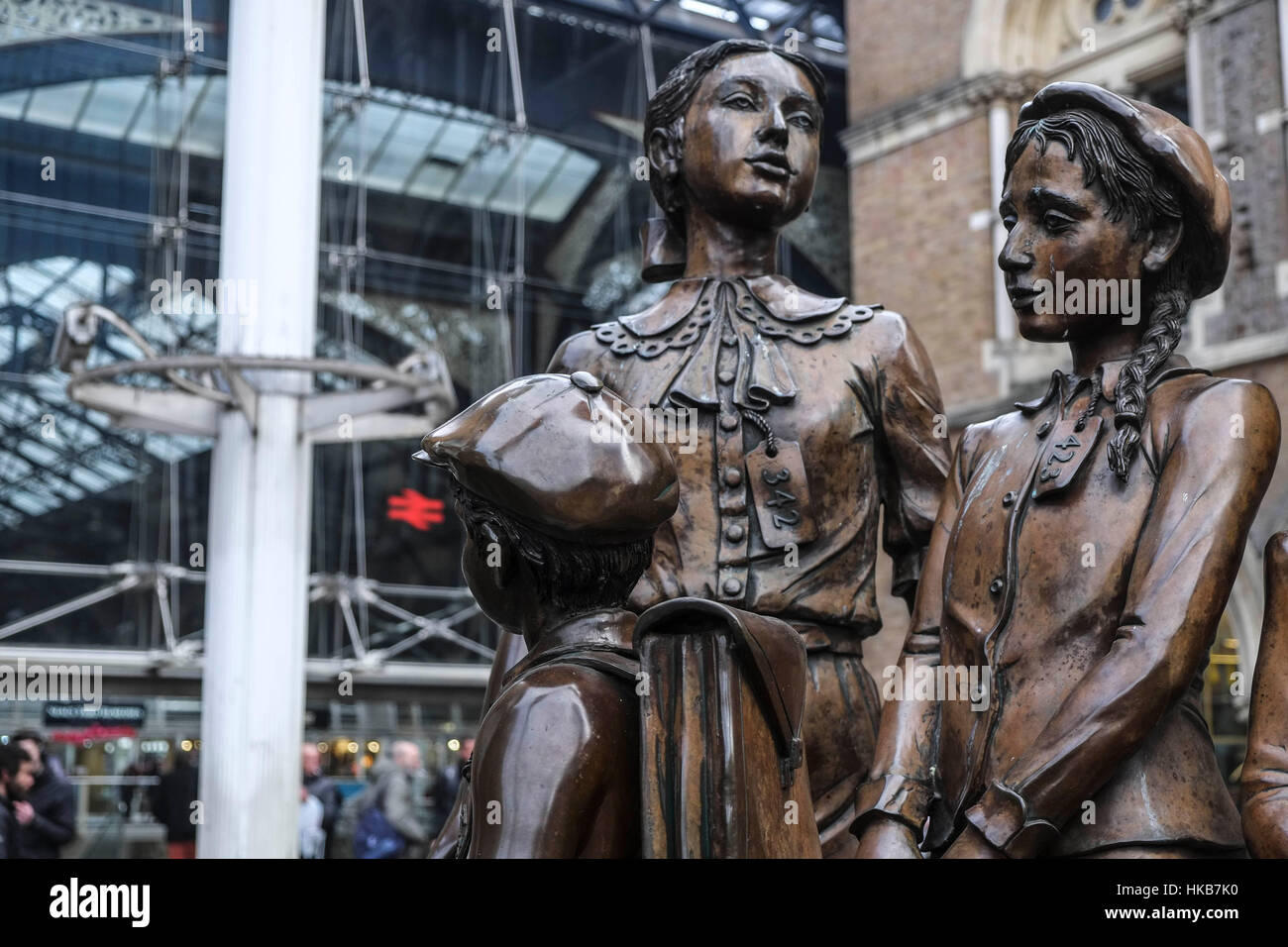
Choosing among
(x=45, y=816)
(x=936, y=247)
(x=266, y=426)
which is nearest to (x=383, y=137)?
(x=936, y=247)

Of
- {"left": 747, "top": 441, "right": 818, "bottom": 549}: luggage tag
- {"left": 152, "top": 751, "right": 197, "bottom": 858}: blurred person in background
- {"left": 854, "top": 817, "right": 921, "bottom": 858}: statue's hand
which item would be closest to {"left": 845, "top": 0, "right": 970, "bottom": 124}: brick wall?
{"left": 152, "top": 751, "right": 197, "bottom": 858}: blurred person in background

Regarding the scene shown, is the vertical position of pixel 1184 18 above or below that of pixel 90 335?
above

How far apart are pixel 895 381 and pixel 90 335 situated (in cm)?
961

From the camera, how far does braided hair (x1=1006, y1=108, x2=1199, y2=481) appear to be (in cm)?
242

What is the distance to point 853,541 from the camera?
2902mm

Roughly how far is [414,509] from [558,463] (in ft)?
55.5

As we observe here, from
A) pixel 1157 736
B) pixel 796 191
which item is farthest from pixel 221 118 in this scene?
pixel 1157 736

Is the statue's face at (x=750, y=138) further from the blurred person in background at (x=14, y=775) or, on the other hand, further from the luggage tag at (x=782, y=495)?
the blurred person in background at (x=14, y=775)

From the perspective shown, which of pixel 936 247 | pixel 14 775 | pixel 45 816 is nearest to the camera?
pixel 45 816

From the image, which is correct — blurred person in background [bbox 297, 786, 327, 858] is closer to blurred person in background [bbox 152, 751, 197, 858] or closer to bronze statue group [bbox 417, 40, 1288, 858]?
blurred person in background [bbox 152, 751, 197, 858]

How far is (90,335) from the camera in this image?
1165cm

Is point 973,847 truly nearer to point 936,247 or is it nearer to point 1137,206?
point 1137,206

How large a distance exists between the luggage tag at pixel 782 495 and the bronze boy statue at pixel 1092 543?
1.02ft

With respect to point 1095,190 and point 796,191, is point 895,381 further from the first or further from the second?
point 1095,190
